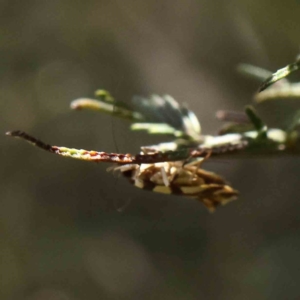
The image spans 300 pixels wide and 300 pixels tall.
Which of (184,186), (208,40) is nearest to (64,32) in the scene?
(208,40)

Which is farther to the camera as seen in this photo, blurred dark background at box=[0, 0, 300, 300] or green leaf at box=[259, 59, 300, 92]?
blurred dark background at box=[0, 0, 300, 300]

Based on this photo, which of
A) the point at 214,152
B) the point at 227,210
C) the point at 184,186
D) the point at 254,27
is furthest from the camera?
the point at 227,210

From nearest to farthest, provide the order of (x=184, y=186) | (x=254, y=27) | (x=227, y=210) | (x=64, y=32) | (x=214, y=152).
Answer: (x=214, y=152) → (x=184, y=186) → (x=254, y=27) → (x=64, y=32) → (x=227, y=210)

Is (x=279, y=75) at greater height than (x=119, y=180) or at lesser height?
lesser

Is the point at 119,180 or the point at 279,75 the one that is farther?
the point at 119,180

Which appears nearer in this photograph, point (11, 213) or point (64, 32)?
point (64, 32)

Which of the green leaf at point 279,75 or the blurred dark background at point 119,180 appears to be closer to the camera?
the green leaf at point 279,75

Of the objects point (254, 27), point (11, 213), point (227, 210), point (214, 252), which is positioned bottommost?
point (214, 252)

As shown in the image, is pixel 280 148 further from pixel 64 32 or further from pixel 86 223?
pixel 86 223
